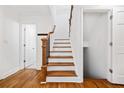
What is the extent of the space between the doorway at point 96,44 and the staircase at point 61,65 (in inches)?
20.6

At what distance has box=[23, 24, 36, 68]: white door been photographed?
6582 mm

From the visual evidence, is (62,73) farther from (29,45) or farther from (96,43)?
(29,45)

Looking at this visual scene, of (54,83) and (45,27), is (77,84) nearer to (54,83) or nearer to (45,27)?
(54,83)

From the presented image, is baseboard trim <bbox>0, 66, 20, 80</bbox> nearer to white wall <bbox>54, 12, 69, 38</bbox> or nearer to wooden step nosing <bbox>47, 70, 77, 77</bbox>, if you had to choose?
wooden step nosing <bbox>47, 70, 77, 77</bbox>

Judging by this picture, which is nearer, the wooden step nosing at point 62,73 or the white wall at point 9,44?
the wooden step nosing at point 62,73

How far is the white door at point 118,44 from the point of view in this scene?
3.48 meters

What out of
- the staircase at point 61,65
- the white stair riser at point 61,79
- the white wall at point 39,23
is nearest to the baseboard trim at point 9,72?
the white wall at point 39,23

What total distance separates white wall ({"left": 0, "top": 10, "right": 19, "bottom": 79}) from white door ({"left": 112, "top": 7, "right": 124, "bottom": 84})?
10.4 feet

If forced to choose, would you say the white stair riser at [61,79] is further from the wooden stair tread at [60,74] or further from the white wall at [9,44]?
the white wall at [9,44]

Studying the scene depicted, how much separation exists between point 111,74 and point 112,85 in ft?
0.94

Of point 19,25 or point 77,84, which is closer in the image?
point 77,84

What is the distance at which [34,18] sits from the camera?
20.1 ft

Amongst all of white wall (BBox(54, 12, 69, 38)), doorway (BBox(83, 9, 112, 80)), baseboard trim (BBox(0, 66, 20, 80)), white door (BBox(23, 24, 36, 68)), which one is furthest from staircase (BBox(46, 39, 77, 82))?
white wall (BBox(54, 12, 69, 38))

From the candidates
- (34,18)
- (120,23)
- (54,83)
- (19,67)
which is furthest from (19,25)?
(120,23)
